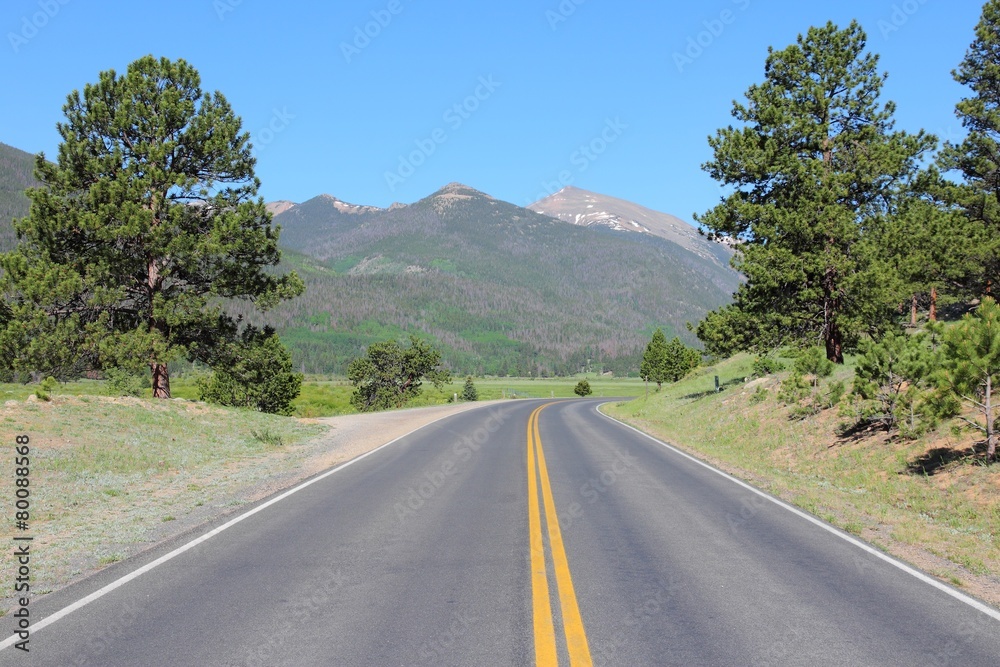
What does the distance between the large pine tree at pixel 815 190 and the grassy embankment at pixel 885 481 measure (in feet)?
10.3

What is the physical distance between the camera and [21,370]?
918 inches

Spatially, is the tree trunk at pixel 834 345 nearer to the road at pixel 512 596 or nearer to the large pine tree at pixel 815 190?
the large pine tree at pixel 815 190

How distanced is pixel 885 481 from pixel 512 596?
1040 centimetres

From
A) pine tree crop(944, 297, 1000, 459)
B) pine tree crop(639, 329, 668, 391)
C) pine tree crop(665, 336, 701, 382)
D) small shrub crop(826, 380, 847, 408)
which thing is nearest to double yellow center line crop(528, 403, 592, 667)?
pine tree crop(944, 297, 1000, 459)

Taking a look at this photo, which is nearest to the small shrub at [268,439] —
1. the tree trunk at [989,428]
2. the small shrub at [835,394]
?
the small shrub at [835,394]

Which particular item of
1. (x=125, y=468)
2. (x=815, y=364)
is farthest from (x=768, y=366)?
(x=125, y=468)

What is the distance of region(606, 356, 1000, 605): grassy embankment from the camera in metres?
8.16

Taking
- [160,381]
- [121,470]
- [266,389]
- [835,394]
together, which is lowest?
[121,470]

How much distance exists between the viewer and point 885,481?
13148 millimetres

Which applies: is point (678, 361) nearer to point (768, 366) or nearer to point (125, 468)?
point (768, 366)

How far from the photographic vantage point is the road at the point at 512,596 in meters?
4.86

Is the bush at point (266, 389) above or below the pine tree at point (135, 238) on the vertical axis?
below

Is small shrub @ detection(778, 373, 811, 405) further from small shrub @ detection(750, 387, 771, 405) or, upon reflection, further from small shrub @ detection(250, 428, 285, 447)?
small shrub @ detection(250, 428, 285, 447)

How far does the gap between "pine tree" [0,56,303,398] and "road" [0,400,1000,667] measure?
55.4ft
